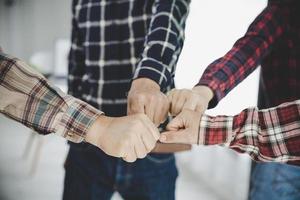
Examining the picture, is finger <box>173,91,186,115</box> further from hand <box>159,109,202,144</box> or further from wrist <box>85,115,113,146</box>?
wrist <box>85,115,113,146</box>

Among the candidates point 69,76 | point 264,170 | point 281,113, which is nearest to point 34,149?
point 69,76

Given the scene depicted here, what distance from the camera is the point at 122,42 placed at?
24.6 inches

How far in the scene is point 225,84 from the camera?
1.95 ft

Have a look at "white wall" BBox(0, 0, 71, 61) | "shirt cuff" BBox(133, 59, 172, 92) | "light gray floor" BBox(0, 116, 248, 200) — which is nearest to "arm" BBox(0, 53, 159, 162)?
"shirt cuff" BBox(133, 59, 172, 92)

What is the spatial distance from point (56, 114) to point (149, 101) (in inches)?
6.0

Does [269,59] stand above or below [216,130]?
above

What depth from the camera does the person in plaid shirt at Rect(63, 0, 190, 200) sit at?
23.3 inches

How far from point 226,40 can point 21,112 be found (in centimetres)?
37

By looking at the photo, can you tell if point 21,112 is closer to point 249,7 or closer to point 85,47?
point 85,47

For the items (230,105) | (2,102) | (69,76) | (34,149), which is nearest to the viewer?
(2,102)

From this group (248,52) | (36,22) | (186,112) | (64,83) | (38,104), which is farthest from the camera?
(36,22)

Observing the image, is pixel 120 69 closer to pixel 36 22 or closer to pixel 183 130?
pixel 183 130

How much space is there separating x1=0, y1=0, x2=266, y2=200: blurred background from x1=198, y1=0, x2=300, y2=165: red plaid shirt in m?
0.02

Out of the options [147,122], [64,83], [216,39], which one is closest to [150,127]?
[147,122]
